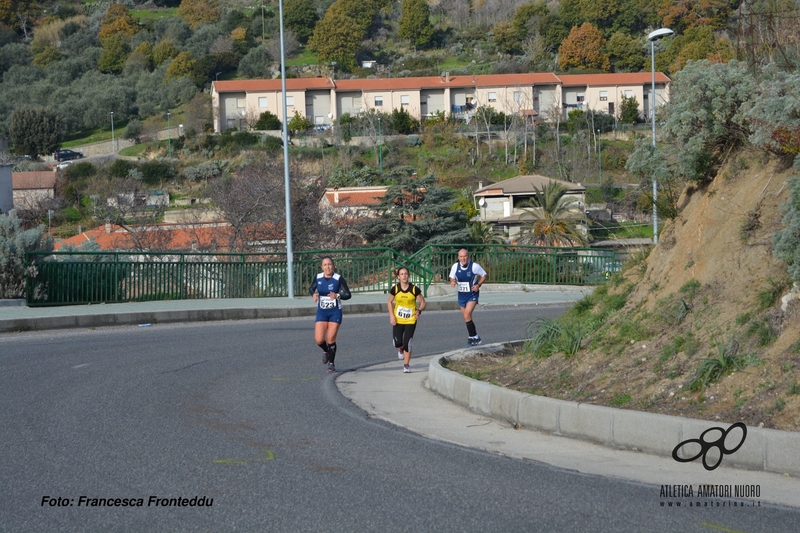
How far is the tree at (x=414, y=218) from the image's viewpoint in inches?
1757

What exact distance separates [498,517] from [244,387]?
6.09m

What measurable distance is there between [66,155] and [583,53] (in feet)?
207

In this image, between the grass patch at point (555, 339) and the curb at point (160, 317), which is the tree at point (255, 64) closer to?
the curb at point (160, 317)

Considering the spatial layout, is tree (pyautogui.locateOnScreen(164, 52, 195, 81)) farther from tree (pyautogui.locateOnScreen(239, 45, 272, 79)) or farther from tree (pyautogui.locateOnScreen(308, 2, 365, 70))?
tree (pyautogui.locateOnScreen(308, 2, 365, 70))

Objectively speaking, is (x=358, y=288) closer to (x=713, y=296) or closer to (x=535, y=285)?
(x=535, y=285)

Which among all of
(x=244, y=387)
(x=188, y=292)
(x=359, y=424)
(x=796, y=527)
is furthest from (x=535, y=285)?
(x=796, y=527)

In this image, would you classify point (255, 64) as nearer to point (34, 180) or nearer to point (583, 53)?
point (583, 53)

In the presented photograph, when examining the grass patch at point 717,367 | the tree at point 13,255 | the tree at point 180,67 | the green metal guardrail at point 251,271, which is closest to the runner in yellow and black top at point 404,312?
the grass patch at point 717,367

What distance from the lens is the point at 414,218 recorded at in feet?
151

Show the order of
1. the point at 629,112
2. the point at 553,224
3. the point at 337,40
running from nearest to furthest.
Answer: the point at 553,224
the point at 629,112
the point at 337,40

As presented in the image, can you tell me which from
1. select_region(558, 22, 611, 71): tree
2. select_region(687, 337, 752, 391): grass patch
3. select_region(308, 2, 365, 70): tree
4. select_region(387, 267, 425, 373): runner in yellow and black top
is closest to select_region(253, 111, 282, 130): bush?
select_region(308, 2, 365, 70): tree

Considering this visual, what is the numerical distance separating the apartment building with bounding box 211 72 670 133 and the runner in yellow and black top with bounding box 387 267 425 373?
82171 millimetres

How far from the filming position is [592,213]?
61344 millimetres

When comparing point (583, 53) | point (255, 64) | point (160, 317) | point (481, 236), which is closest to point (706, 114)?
point (160, 317)
